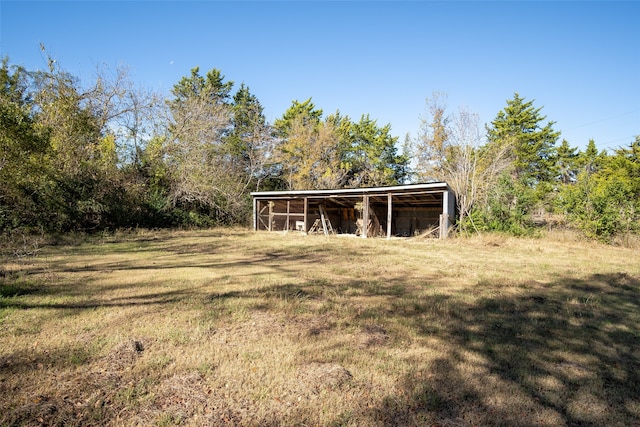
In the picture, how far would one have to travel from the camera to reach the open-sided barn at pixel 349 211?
64.3 ft

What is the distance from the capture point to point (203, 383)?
2895 mm

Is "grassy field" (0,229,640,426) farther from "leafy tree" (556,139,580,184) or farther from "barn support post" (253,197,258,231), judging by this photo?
"leafy tree" (556,139,580,184)

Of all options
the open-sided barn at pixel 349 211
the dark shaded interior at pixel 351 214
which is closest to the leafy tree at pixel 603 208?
the open-sided barn at pixel 349 211

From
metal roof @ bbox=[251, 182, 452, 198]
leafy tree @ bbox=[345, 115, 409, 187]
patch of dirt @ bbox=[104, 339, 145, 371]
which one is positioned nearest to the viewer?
patch of dirt @ bbox=[104, 339, 145, 371]

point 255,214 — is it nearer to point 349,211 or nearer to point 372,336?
point 349,211

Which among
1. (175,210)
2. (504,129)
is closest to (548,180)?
(504,129)

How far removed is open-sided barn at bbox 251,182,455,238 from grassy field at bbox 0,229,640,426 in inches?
479

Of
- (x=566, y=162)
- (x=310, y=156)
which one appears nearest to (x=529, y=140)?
(x=566, y=162)

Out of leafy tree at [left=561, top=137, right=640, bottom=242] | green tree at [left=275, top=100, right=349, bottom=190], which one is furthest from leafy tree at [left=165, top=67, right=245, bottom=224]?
leafy tree at [left=561, top=137, right=640, bottom=242]

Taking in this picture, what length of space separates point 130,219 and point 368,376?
1937cm

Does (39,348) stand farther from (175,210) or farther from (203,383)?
(175,210)

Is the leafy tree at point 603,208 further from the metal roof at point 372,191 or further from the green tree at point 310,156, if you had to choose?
the green tree at point 310,156

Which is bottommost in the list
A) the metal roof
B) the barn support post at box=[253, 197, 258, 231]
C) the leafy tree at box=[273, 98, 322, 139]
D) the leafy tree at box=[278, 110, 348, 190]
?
the barn support post at box=[253, 197, 258, 231]

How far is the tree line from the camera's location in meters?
→ 14.3
